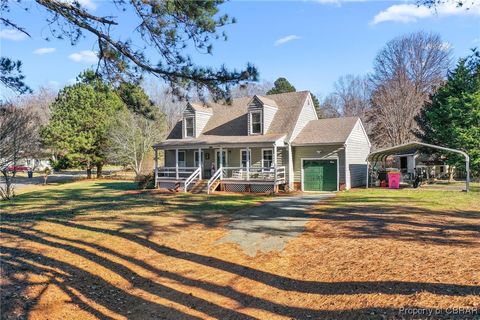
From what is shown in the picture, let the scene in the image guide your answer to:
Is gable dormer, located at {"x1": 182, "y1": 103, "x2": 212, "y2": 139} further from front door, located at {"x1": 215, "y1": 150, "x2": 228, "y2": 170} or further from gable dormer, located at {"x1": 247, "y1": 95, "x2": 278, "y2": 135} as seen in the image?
gable dormer, located at {"x1": 247, "y1": 95, "x2": 278, "y2": 135}

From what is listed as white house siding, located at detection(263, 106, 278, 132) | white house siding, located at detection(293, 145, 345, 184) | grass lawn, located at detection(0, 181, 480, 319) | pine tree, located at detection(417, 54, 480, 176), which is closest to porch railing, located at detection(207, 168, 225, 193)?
white house siding, located at detection(263, 106, 278, 132)

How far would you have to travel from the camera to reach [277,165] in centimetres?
2347

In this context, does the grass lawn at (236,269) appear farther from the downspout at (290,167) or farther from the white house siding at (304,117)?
the white house siding at (304,117)

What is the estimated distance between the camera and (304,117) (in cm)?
2511

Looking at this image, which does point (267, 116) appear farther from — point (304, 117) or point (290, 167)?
point (290, 167)

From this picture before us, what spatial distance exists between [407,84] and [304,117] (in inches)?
758

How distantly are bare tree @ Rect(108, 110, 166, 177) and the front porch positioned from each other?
9454 mm

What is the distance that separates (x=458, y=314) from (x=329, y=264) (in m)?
2.99

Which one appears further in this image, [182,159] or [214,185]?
[182,159]

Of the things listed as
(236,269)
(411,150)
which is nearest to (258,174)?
(411,150)

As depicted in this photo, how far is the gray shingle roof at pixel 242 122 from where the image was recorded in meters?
23.6

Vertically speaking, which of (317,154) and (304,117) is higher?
(304,117)

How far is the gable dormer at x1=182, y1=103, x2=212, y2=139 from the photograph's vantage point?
2658 cm

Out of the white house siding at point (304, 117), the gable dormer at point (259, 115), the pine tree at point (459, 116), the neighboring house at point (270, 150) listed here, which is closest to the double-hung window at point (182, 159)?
the neighboring house at point (270, 150)
